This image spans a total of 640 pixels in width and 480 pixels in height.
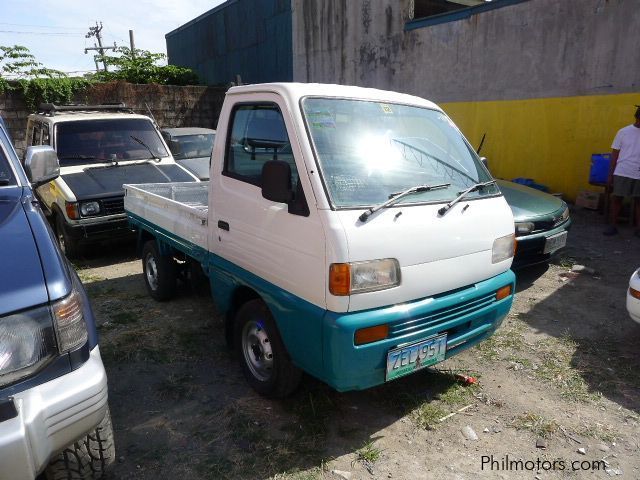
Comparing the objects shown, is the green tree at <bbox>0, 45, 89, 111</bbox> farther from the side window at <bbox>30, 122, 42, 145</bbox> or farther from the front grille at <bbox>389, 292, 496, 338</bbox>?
the front grille at <bbox>389, 292, 496, 338</bbox>

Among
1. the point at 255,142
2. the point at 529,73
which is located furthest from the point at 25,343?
the point at 529,73

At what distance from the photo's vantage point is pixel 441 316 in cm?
Result: 283

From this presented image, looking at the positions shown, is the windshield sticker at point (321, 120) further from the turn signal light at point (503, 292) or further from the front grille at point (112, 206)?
the front grille at point (112, 206)

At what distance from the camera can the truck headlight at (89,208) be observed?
5.95 m

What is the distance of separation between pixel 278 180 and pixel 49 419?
60.5 inches

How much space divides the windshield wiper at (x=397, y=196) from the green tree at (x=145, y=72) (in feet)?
53.8

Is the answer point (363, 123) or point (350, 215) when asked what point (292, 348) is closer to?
point (350, 215)

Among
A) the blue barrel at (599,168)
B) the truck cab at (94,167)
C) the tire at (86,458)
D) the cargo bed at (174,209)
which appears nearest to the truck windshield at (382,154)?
the cargo bed at (174,209)

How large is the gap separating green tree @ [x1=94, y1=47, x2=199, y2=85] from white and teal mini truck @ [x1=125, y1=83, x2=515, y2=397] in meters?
15.6

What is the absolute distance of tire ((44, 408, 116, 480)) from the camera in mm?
2164

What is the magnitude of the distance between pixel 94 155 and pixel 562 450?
257 inches

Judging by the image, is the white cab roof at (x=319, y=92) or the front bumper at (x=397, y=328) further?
the white cab roof at (x=319, y=92)

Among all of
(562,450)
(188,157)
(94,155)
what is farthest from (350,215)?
(188,157)

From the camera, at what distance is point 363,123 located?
304 cm
